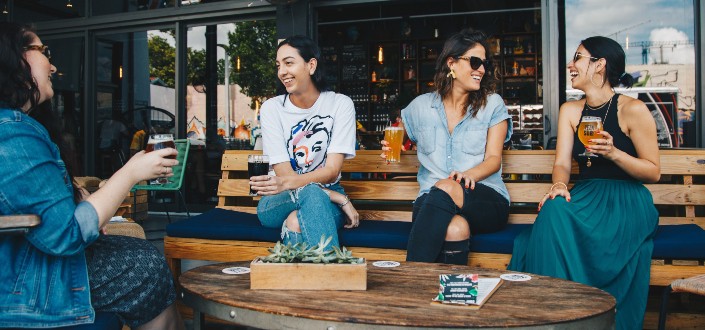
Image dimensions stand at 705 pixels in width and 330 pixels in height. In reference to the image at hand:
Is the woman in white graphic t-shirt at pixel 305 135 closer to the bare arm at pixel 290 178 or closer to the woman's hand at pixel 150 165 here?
the bare arm at pixel 290 178

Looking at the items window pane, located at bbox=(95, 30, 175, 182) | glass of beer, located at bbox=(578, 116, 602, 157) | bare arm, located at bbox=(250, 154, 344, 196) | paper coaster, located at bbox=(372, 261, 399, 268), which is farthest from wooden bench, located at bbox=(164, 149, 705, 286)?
window pane, located at bbox=(95, 30, 175, 182)

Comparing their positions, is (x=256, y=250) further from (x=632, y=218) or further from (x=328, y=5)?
(x=328, y=5)

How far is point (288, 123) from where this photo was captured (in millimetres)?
3256

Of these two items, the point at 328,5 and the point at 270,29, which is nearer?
the point at 328,5

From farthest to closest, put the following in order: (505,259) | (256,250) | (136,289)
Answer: (256,250), (505,259), (136,289)

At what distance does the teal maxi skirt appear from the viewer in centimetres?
250

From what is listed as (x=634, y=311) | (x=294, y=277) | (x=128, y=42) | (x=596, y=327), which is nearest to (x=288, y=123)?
(x=294, y=277)

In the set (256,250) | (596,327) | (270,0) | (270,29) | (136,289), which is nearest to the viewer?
(596,327)

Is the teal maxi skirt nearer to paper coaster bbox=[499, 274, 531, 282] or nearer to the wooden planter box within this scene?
paper coaster bbox=[499, 274, 531, 282]

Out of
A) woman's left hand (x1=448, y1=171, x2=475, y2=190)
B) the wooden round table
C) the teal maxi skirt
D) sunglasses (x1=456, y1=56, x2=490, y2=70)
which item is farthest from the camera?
sunglasses (x1=456, y1=56, x2=490, y2=70)

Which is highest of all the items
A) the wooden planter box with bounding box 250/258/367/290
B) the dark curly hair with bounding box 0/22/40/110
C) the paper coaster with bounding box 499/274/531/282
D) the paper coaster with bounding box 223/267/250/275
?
the dark curly hair with bounding box 0/22/40/110

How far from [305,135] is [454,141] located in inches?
30.0

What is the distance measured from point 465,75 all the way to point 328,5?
349 centimetres

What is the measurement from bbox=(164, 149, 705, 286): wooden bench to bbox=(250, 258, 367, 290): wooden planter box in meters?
1.14
